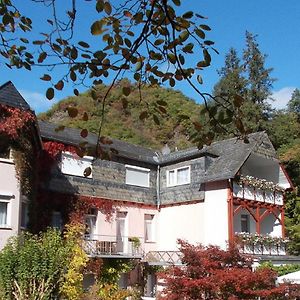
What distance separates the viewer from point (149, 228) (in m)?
29.0

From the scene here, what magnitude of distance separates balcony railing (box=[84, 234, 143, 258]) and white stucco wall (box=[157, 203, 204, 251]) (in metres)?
1.61

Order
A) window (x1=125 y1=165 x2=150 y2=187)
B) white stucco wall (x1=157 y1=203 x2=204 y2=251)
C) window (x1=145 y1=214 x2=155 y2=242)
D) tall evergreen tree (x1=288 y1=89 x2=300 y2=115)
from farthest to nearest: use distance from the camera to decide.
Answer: tall evergreen tree (x1=288 y1=89 x2=300 y2=115) → window (x1=145 y1=214 x2=155 y2=242) → window (x1=125 y1=165 x2=150 y2=187) → white stucco wall (x1=157 y1=203 x2=204 y2=251)

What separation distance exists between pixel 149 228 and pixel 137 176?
303 centimetres

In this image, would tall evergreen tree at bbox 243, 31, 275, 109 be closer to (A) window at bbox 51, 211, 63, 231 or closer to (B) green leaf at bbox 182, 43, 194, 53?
(A) window at bbox 51, 211, 63, 231

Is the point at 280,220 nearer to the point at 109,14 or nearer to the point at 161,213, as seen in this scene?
the point at 161,213

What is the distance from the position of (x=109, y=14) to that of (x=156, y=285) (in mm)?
24430

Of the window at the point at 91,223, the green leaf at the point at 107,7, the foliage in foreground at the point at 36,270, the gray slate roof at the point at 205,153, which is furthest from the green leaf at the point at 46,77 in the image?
the window at the point at 91,223

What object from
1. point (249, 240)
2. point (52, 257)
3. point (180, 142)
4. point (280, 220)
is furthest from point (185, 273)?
point (180, 142)

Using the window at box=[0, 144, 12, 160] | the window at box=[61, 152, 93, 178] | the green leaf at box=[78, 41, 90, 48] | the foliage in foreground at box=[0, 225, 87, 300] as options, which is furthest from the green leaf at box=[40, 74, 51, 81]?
the window at box=[61, 152, 93, 178]

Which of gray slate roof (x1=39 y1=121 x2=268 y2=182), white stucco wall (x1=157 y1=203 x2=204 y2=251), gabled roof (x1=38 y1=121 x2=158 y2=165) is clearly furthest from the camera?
white stucco wall (x1=157 y1=203 x2=204 y2=251)

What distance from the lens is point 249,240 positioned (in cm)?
2602

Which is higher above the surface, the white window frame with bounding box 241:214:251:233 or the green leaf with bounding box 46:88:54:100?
the white window frame with bounding box 241:214:251:233

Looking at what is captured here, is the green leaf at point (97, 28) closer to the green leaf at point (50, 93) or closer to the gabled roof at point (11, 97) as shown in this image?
the green leaf at point (50, 93)

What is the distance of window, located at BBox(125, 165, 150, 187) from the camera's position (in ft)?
92.1
